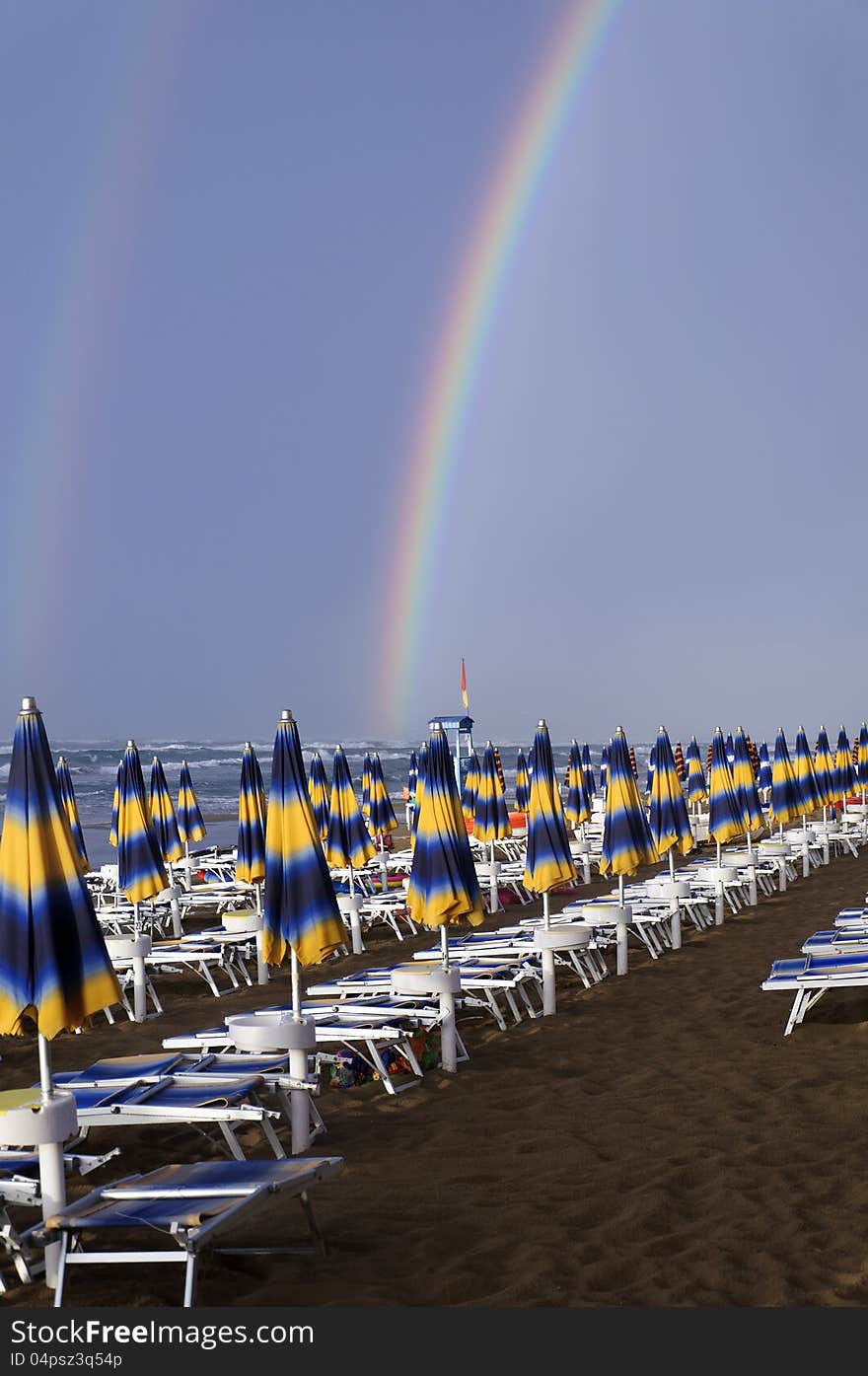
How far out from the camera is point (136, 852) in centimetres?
1057

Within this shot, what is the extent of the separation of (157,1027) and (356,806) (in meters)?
4.88

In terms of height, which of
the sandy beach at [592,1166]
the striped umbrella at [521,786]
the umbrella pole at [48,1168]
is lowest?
the sandy beach at [592,1166]

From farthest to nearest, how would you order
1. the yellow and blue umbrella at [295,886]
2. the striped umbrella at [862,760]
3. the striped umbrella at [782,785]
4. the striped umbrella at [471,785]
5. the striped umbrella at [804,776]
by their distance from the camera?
the striped umbrella at [862,760], the striped umbrella at [804,776], the striped umbrella at [471,785], the striped umbrella at [782,785], the yellow and blue umbrella at [295,886]

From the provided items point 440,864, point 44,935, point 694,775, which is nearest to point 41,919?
point 44,935

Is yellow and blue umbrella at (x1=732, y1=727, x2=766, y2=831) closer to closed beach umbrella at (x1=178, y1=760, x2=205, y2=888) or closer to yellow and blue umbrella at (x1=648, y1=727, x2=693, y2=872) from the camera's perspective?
yellow and blue umbrella at (x1=648, y1=727, x2=693, y2=872)

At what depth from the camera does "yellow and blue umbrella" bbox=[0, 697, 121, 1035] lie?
14.5ft

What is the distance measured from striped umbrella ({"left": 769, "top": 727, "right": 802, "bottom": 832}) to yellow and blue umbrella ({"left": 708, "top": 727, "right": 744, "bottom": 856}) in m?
4.63

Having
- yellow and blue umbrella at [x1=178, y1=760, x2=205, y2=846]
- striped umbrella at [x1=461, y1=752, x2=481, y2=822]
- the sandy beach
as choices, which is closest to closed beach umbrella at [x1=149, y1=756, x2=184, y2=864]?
yellow and blue umbrella at [x1=178, y1=760, x2=205, y2=846]

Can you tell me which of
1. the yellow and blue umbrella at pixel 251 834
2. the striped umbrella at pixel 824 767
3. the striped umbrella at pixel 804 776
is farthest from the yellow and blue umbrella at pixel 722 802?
the striped umbrella at pixel 824 767

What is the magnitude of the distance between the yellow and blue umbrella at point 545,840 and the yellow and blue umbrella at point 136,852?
3280 millimetres

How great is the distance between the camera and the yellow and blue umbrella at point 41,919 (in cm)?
443

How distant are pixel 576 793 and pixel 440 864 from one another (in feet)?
42.0

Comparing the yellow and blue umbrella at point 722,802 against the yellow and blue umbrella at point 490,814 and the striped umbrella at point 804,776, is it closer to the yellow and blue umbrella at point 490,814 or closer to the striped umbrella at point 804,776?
the yellow and blue umbrella at point 490,814

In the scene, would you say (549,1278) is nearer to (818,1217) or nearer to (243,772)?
(818,1217)
